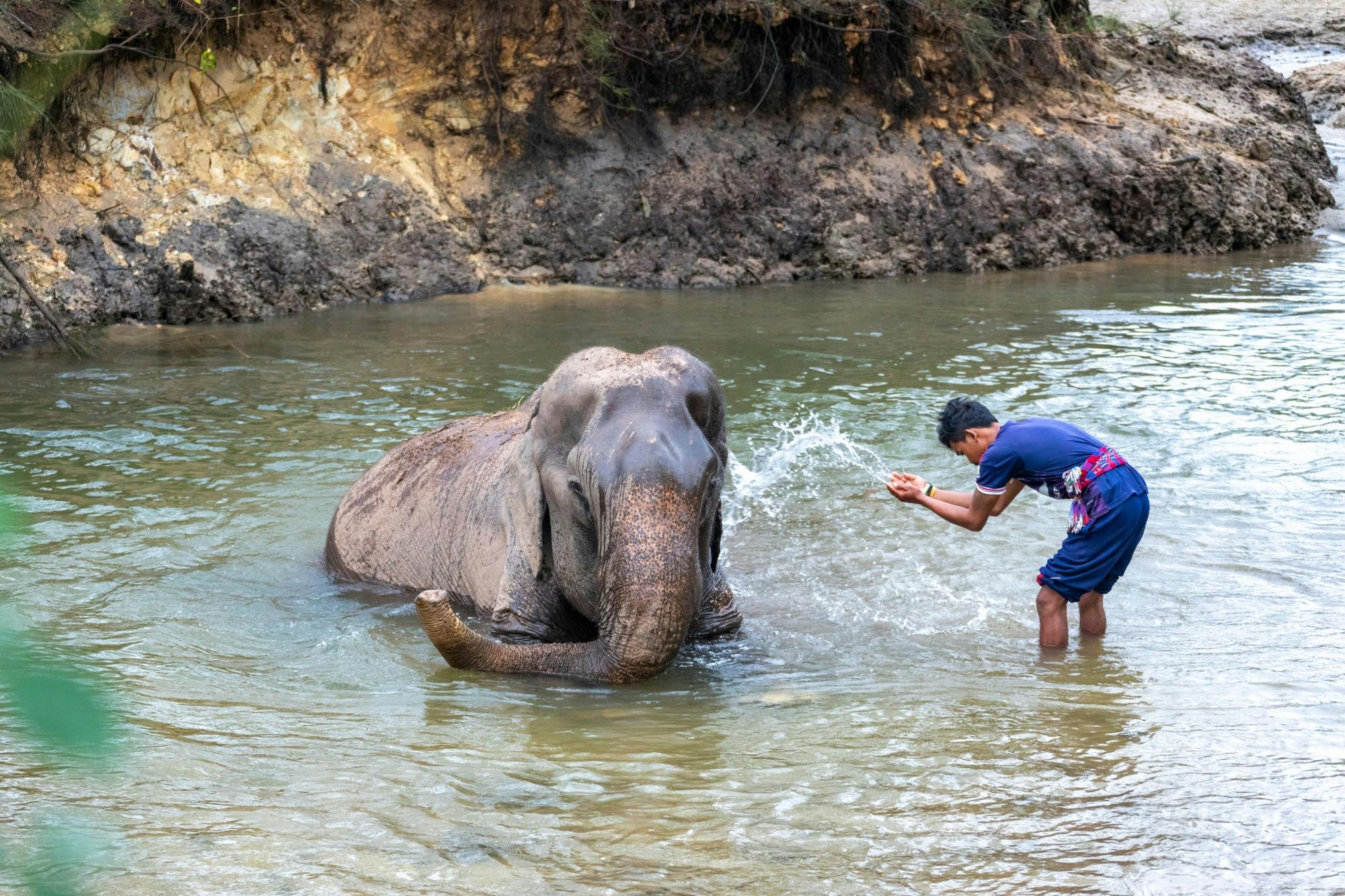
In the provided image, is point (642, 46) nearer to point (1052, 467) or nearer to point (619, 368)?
point (1052, 467)

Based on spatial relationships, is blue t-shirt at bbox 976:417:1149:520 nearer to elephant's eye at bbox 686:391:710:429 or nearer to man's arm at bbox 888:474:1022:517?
man's arm at bbox 888:474:1022:517

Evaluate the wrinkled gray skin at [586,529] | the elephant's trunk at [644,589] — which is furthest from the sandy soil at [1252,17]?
the elephant's trunk at [644,589]

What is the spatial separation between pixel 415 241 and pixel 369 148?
1262mm

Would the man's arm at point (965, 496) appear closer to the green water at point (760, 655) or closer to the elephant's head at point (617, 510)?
the green water at point (760, 655)

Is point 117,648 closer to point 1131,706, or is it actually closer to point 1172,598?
point 1131,706

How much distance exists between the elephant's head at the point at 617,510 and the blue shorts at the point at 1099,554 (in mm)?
1473

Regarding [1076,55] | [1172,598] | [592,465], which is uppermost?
[1076,55]

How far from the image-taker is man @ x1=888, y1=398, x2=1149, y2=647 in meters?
5.79

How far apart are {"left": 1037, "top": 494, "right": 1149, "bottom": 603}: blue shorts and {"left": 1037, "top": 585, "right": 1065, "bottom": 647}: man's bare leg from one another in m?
0.04

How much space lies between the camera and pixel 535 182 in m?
16.0

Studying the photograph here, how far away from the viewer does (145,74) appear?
1448 centimetres

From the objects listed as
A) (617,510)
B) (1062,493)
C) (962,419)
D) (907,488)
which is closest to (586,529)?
(617,510)

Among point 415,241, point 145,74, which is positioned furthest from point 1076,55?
point 145,74

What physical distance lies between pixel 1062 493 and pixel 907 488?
670mm
